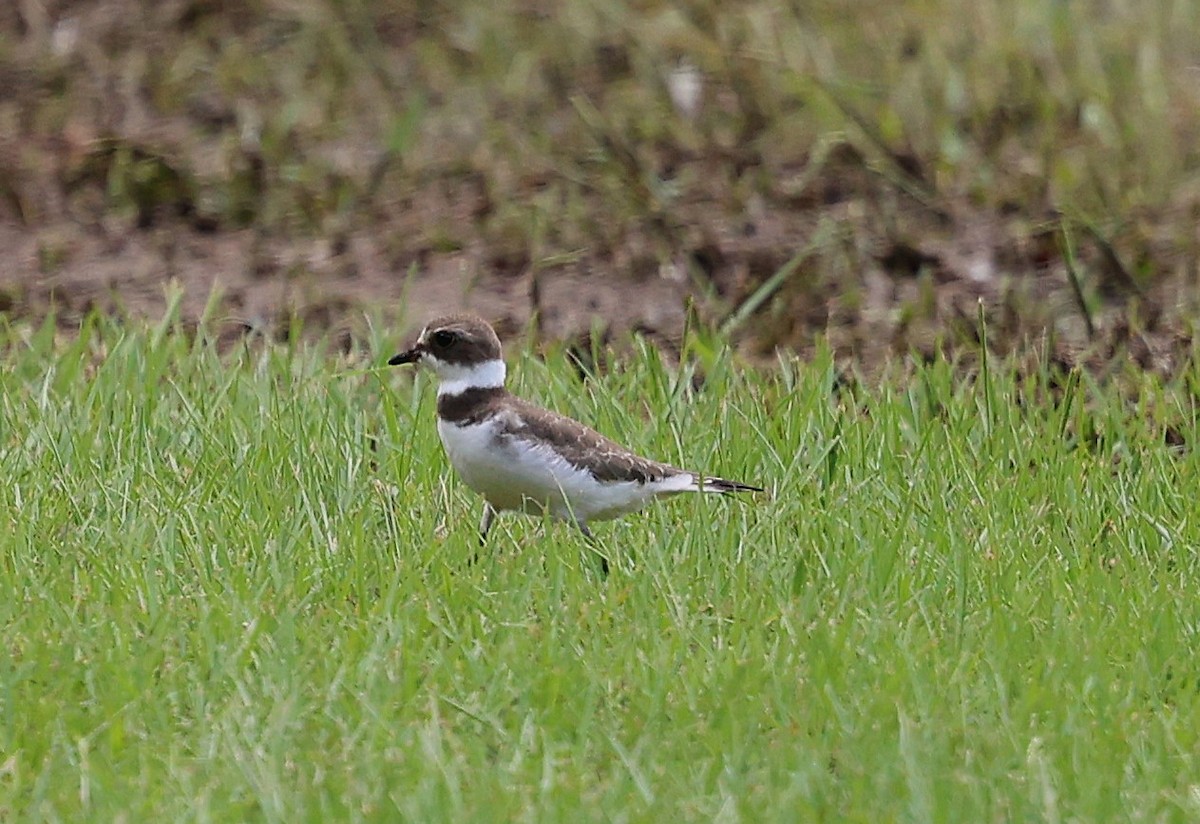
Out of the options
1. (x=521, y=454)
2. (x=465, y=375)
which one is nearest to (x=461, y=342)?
(x=465, y=375)

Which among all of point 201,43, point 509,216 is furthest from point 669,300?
point 201,43

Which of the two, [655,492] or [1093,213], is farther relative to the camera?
[1093,213]

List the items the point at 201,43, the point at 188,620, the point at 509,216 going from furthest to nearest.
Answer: the point at 201,43 < the point at 509,216 < the point at 188,620

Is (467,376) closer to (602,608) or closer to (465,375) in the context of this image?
(465,375)

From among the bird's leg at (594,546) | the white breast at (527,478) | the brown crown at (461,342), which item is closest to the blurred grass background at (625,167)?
the brown crown at (461,342)

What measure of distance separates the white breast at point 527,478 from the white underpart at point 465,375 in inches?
5.6

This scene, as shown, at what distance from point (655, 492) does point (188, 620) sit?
1525 millimetres

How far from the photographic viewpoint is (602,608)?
5.58 m

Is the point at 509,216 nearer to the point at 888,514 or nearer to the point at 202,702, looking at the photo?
the point at 888,514

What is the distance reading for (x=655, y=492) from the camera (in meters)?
6.18

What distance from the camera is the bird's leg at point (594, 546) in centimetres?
601

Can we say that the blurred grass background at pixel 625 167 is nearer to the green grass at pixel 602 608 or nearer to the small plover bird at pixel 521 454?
the green grass at pixel 602 608

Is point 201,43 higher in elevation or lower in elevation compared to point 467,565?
higher

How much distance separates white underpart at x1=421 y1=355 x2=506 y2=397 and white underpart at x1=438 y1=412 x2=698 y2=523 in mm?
132
